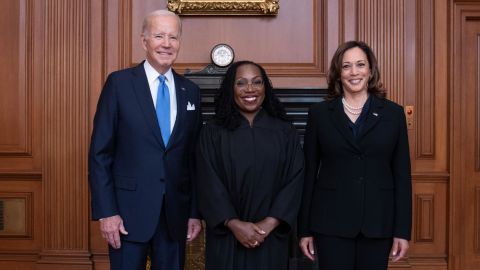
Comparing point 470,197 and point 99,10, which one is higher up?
point 99,10

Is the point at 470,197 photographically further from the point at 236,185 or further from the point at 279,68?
the point at 236,185

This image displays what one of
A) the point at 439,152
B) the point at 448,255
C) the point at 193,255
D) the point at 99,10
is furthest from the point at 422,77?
the point at 99,10

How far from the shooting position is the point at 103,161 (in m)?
2.39

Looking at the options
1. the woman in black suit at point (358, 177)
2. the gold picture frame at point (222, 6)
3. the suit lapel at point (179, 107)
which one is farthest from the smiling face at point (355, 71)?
the gold picture frame at point (222, 6)

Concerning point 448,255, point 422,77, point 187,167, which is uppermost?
point 422,77

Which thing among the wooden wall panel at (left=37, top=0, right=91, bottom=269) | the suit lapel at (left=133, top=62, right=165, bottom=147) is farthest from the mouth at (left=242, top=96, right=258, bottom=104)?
the wooden wall panel at (left=37, top=0, right=91, bottom=269)

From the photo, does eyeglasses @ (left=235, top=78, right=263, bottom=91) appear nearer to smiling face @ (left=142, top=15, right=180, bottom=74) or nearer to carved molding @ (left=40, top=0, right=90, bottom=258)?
smiling face @ (left=142, top=15, right=180, bottom=74)

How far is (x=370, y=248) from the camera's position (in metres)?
2.34

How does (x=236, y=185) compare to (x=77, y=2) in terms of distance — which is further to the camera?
(x=77, y=2)

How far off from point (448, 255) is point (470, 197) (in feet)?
1.43

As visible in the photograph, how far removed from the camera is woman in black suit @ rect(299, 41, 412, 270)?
2.34 meters

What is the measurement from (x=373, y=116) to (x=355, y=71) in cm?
19

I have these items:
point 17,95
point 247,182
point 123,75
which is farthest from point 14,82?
point 247,182

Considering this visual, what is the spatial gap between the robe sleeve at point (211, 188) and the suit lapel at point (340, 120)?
0.48 metres
